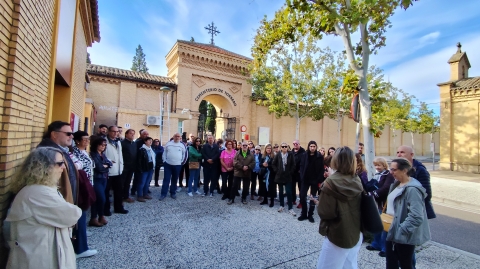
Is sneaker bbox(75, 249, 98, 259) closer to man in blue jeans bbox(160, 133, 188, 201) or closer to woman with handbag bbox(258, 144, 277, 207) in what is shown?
man in blue jeans bbox(160, 133, 188, 201)

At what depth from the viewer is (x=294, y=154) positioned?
6.42m

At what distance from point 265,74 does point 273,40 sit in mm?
13240

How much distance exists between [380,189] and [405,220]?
54.6 inches

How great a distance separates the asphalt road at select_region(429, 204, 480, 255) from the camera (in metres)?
4.75

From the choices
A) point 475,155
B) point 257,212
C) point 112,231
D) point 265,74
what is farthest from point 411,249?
point 475,155

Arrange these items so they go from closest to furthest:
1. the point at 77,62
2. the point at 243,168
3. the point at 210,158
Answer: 1. the point at 243,168
2. the point at 77,62
3. the point at 210,158

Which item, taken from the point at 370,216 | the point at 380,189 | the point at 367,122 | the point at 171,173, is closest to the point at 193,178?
the point at 171,173

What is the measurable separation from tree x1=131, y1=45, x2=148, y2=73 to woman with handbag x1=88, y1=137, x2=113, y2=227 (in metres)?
42.1

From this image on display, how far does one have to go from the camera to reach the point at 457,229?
5.62m

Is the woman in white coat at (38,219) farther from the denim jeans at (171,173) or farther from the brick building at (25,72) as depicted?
the denim jeans at (171,173)

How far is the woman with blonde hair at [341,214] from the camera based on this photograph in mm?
2336

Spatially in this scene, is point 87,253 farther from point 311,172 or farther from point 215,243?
point 311,172

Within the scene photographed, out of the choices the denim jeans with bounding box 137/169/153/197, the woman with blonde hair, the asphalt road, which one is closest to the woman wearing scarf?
the denim jeans with bounding box 137/169/153/197

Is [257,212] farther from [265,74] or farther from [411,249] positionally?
[265,74]
